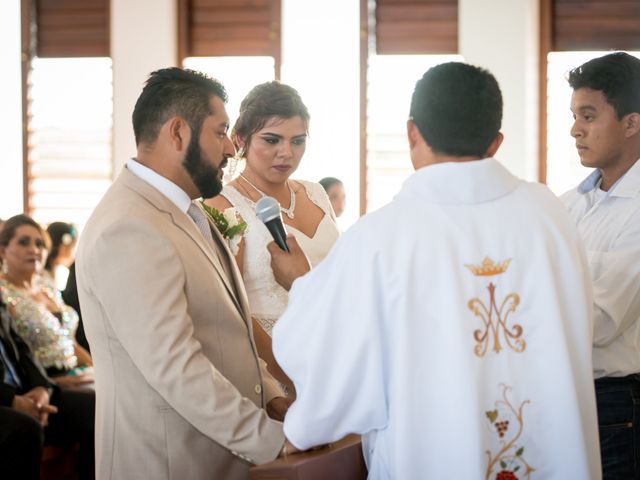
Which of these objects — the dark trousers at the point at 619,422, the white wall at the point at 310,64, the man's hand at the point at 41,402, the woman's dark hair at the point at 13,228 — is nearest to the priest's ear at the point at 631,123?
the dark trousers at the point at 619,422

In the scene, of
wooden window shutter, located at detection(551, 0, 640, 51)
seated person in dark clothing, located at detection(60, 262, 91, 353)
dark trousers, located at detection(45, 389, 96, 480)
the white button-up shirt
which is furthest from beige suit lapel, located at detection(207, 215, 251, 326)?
wooden window shutter, located at detection(551, 0, 640, 51)

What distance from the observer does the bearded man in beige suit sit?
7.27 feet

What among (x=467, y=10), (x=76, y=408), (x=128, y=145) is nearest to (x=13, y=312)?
(x=76, y=408)

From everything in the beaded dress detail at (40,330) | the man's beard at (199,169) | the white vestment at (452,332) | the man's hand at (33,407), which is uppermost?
the man's beard at (199,169)

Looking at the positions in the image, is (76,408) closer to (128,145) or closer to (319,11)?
(128,145)

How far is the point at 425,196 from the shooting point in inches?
75.4

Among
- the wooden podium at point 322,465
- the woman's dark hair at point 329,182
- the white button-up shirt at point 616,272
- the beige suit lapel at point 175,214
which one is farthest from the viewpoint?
the woman's dark hair at point 329,182

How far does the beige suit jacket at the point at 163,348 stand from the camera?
2.21 metres

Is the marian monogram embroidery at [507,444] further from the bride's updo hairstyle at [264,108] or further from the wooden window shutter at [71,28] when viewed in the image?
the wooden window shutter at [71,28]

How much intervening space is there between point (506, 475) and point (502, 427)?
0.11 meters

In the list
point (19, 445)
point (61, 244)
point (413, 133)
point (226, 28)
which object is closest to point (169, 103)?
point (413, 133)

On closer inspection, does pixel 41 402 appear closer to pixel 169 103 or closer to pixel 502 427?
pixel 169 103

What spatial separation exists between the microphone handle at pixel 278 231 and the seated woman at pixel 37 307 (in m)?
2.93

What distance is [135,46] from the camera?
7.94 m
